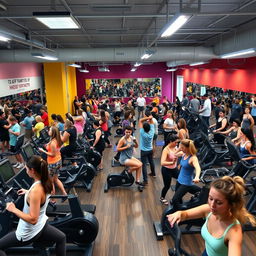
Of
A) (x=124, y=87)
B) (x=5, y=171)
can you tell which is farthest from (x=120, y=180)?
(x=124, y=87)

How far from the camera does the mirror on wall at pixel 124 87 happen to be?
18.7 m

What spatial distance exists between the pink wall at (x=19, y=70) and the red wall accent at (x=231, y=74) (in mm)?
9225

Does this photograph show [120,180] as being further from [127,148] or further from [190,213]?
[190,213]

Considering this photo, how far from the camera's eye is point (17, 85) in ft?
38.0

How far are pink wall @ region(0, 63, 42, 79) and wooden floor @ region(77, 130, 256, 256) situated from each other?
7511 mm

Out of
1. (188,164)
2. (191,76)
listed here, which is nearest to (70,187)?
(188,164)

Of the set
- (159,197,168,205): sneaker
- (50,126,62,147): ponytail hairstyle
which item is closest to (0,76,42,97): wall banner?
(50,126,62,147): ponytail hairstyle

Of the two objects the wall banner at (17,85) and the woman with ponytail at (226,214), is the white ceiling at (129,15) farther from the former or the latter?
the wall banner at (17,85)

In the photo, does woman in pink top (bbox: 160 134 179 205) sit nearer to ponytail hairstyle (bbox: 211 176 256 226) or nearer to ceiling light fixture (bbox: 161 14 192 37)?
ceiling light fixture (bbox: 161 14 192 37)

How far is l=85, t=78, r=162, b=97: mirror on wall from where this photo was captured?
18719mm

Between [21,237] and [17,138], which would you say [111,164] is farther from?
[21,237]

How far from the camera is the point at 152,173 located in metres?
5.69

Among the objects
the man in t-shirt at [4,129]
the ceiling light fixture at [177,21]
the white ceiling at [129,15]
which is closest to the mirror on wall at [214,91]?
the white ceiling at [129,15]

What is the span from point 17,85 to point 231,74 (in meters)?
9.59
